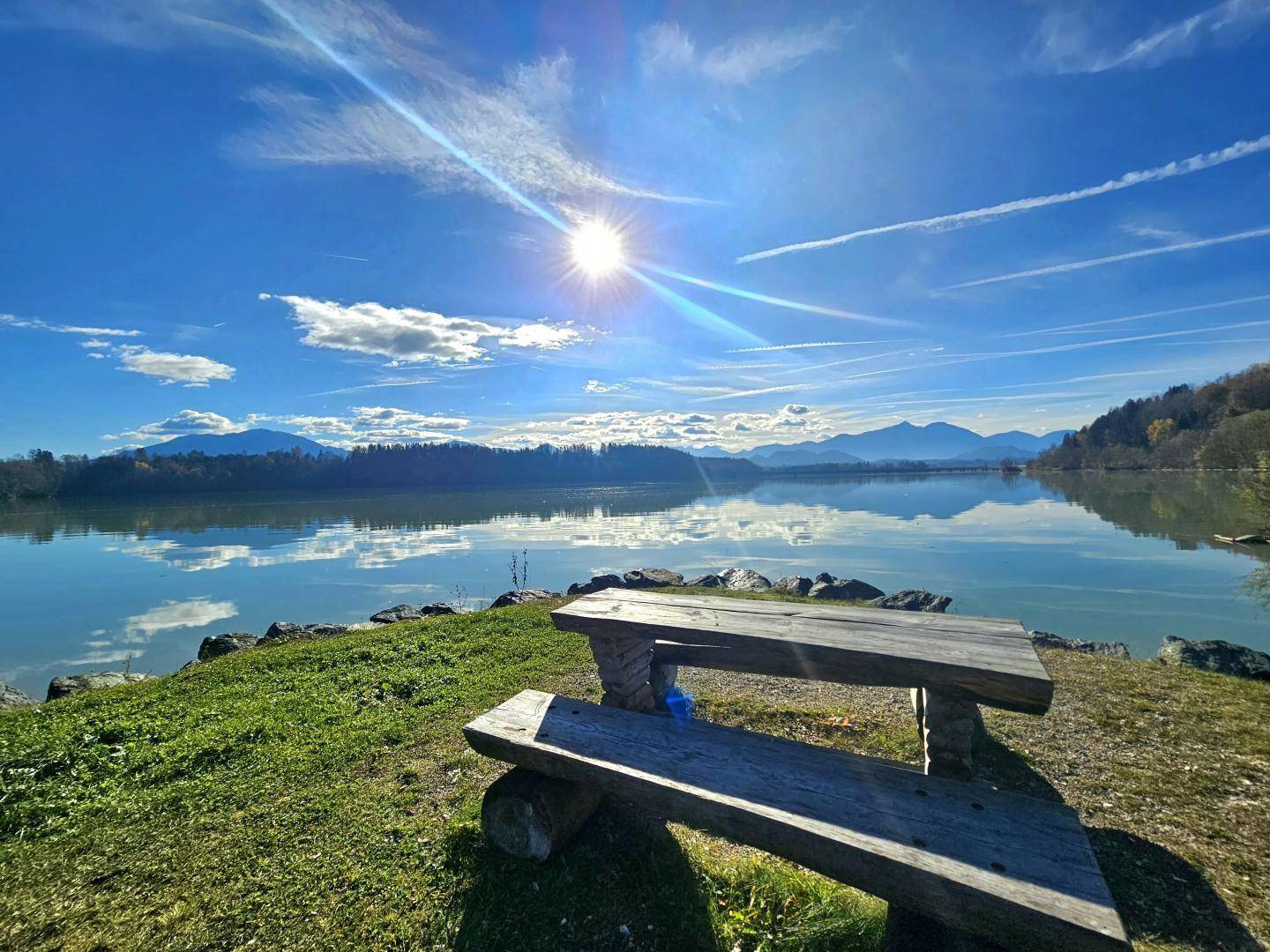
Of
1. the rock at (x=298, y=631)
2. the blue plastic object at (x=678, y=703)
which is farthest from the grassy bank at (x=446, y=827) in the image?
the rock at (x=298, y=631)

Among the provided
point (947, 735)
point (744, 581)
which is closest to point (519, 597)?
point (744, 581)

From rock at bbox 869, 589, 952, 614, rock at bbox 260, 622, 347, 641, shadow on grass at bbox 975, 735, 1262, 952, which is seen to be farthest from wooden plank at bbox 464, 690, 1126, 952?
rock at bbox 869, 589, 952, 614

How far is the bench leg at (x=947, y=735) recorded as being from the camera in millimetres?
3271

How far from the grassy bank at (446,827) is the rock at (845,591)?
645cm

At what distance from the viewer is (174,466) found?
286ft

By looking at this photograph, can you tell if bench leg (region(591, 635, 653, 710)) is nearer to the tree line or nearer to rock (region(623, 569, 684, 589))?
rock (region(623, 569, 684, 589))

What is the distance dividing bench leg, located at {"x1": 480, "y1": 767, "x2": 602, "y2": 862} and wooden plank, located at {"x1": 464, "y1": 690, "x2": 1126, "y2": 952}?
0.18 meters

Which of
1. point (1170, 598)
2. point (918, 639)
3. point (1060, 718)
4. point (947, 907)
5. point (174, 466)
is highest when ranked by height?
point (174, 466)

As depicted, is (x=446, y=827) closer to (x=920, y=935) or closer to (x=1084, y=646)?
(x=920, y=935)

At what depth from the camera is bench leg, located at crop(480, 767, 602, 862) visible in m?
3.34

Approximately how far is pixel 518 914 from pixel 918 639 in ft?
9.67

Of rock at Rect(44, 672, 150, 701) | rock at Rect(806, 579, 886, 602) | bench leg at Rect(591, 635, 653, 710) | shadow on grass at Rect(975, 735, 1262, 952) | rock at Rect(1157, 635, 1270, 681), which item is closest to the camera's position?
shadow on grass at Rect(975, 735, 1262, 952)

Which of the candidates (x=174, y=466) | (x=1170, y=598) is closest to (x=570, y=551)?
(x=1170, y=598)

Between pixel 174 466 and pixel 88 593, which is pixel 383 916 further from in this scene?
pixel 174 466
